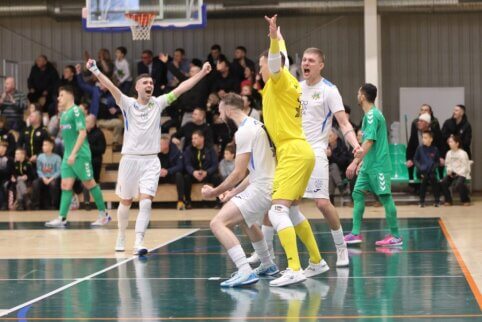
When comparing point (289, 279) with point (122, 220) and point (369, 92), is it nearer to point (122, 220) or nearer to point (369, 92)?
point (122, 220)

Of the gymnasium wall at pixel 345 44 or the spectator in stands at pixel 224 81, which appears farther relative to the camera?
the gymnasium wall at pixel 345 44

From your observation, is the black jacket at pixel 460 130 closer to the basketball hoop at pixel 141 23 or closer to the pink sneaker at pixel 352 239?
the basketball hoop at pixel 141 23

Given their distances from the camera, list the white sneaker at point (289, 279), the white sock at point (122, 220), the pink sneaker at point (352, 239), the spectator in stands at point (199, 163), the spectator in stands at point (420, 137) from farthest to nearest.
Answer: the spectator in stands at point (420, 137) → the spectator in stands at point (199, 163) → the pink sneaker at point (352, 239) → the white sock at point (122, 220) → the white sneaker at point (289, 279)

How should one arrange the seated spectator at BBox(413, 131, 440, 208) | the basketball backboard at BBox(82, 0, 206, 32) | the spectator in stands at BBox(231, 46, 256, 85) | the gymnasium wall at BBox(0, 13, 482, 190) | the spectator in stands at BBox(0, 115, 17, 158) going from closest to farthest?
1. the basketball backboard at BBox(82, 0, 206, 32)
2. the seated spectator at BBox(413, 131, 440, 208)
3. the spectator in stands at BBox(0, 115, 17, 158)
4. the spectator in stands at BBox(231, 46, 256, 85)
5. the gymnasium wall at BBox(0, 13, 482, 190)

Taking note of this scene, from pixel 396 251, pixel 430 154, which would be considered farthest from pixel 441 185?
pixel 396 251

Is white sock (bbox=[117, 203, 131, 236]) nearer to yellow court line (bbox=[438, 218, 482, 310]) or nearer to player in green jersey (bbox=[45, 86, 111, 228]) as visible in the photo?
player in green jersey (bbox=[45, 86, 111, 228])

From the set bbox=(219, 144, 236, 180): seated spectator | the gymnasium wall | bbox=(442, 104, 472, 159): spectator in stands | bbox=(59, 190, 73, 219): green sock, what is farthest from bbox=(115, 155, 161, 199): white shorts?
the gymnasium wall

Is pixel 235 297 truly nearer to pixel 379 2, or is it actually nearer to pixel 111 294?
pixel 111 294

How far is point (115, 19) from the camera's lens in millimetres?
17219

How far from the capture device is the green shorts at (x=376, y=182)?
11.3 m

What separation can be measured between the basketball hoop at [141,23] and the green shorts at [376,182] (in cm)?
685

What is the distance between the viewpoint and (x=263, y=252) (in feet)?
29.1

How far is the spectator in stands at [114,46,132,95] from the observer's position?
22.2m

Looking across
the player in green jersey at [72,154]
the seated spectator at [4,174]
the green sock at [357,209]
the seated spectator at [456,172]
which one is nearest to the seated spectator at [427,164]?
the seated spectator at [456,172]
